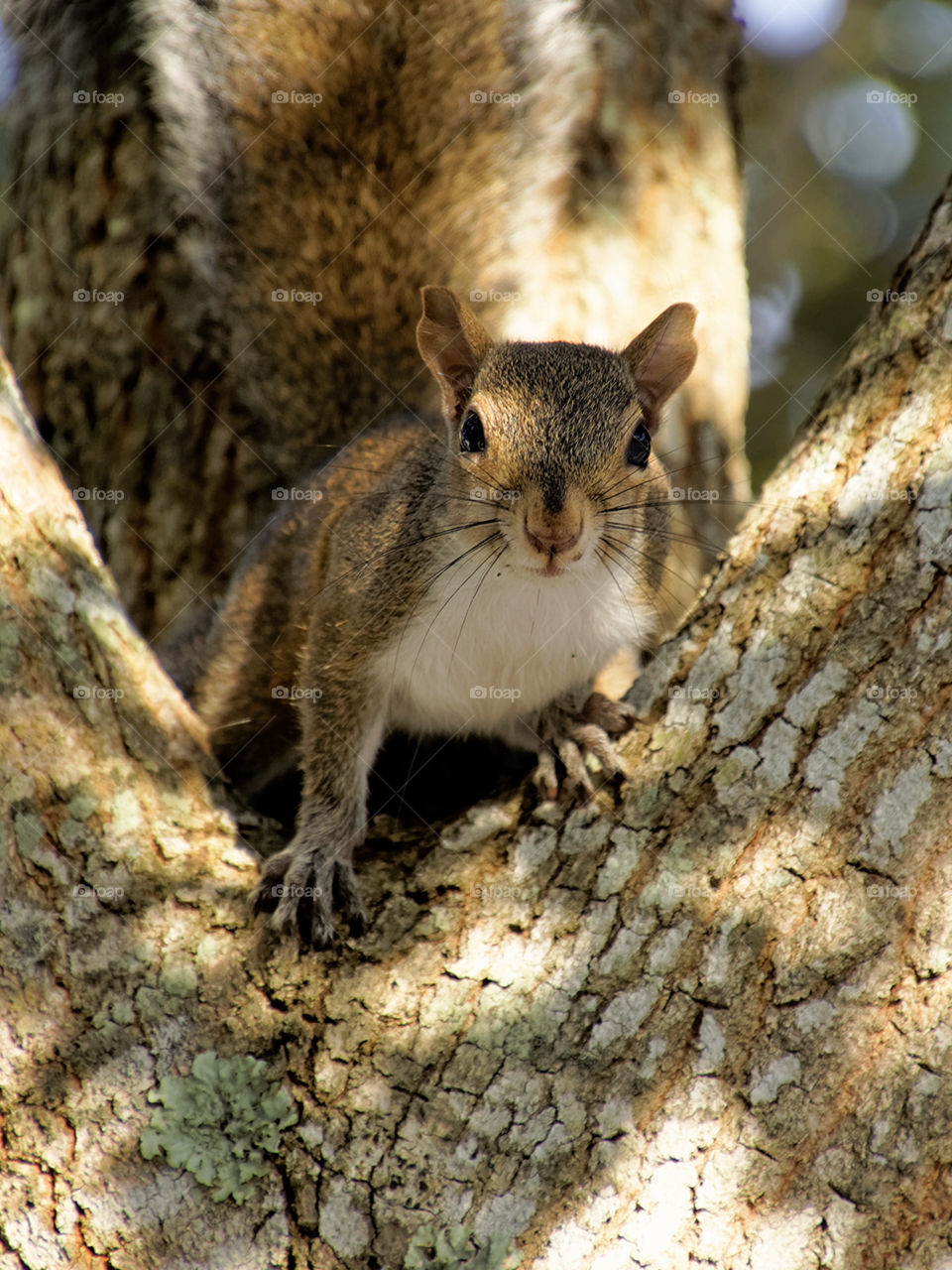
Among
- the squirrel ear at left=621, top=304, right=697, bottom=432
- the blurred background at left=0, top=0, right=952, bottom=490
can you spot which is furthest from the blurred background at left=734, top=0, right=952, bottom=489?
the squirrel ear at left=621, top=304, right=697, bottom=432

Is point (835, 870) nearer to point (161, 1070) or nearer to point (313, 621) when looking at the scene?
point (161, 1070)

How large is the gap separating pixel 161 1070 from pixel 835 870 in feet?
2.85

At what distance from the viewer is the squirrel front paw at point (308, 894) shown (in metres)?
1.60

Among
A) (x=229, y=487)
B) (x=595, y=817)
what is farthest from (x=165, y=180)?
(x=595, y=817)

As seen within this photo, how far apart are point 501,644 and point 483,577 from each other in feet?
0.52

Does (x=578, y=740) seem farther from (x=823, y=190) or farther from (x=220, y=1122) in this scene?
(x=823, y=190)

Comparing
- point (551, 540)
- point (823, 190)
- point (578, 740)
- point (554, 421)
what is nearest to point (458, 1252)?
point (578, 740)

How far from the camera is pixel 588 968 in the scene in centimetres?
146

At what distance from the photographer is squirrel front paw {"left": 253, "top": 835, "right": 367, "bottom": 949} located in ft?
5.25

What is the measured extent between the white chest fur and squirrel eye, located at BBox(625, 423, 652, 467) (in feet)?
0.63

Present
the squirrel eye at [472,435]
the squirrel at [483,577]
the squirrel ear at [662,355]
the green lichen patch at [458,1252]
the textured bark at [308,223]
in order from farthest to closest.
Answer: the textured bark at [308,223] < the squirrel ear at [662,355] < the squirrel eye at [472,435] < the squirrel at [483,577] < the green lichen patch at [458,1252]

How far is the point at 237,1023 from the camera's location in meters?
1.48

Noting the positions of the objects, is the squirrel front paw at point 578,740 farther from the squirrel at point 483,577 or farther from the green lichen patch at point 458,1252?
the green lichen patch at point 458,1252

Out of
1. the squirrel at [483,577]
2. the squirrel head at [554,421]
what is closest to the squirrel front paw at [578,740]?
the squirrel at [483,577]
